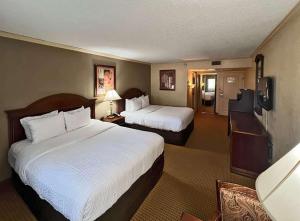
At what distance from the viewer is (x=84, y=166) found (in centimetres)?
186

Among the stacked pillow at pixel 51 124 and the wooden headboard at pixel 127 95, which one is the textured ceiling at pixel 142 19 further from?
the wooden headboard at pixel 127 95

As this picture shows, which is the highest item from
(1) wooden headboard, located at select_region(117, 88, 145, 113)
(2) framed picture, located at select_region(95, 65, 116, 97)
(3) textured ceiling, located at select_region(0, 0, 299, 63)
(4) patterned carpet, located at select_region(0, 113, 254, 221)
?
(3) textured ceiling, located at select_region(0, 0, 299, 63)

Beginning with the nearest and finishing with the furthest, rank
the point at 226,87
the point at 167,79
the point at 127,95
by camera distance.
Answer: the point at 127,95 < the point at 167,79 < the point at 226,87

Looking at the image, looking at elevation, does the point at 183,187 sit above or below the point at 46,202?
below

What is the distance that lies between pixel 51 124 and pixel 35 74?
37.4 inches

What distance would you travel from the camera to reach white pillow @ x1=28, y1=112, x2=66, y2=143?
260cm

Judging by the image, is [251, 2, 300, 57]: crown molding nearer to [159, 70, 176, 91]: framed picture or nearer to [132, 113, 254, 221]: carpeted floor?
[132, 113, 254, 221]: carpeted floor

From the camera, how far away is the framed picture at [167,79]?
270 inches

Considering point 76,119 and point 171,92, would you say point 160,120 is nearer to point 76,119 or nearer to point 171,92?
point 76,119

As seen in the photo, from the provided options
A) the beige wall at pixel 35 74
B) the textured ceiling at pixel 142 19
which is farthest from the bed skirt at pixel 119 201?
the textured ceiling at pixel 142 19

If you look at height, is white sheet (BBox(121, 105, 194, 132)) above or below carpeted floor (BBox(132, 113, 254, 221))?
above

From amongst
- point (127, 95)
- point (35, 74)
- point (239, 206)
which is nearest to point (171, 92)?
point (127, 95)

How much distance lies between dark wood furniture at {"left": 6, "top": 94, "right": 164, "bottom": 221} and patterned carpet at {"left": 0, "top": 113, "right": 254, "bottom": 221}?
0.37ft

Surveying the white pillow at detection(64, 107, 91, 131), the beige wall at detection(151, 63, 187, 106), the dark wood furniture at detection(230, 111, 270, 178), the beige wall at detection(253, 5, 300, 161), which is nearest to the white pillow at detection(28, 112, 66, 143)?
the white pillow at detection(64, 107, 91, 131)
